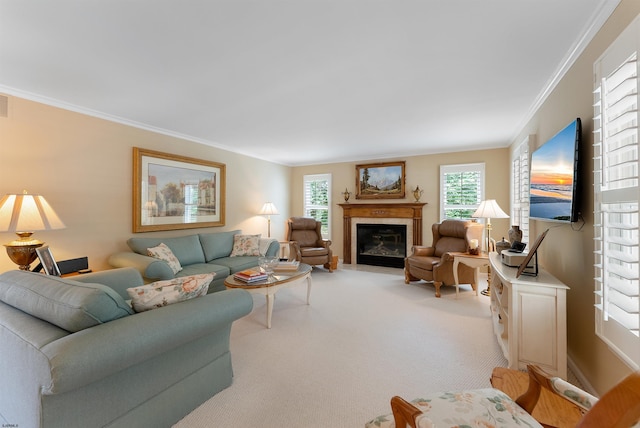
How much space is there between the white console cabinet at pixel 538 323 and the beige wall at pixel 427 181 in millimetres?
3378

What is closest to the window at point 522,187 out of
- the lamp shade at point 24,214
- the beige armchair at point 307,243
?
the beige armchair at point 307,243

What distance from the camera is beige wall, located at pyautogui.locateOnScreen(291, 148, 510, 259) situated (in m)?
4.95

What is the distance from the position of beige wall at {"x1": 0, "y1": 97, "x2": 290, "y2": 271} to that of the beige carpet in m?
2.18

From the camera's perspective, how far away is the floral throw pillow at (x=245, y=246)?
4617 mm

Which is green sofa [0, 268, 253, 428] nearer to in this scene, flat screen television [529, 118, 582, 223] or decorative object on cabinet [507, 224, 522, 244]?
flat screen television [529, 118, 582, 223]

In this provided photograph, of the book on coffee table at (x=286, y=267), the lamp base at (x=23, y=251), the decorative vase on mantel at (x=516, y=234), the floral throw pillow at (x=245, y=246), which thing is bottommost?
the book on coffee table at (x=286, y=267)

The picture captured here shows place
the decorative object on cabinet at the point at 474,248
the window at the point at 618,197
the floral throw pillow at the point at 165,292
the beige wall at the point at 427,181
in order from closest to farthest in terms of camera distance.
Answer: the window at the point at 618,197
the floral throw pillow at the point at 165,292
the decorative object on cabinet at the point at 474,248
the beige wall at the point at 427,181

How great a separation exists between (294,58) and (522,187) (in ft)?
11.0

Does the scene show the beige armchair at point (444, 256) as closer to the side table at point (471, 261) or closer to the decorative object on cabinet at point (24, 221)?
the side table at point (471, 261)

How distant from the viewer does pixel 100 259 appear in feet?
11.2

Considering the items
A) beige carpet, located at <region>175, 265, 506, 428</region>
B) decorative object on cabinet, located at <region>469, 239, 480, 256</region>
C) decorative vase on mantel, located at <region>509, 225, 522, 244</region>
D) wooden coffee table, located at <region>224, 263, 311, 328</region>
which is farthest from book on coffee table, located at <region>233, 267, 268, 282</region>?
decorative object on cabinet, located at <region>469, 239, 480, 256</region>

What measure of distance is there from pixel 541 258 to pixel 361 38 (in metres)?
3.01

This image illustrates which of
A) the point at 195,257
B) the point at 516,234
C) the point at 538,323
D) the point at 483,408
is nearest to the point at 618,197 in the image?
the point at 538,323

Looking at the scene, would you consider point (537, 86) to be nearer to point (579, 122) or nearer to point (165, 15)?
point (579, 122)
